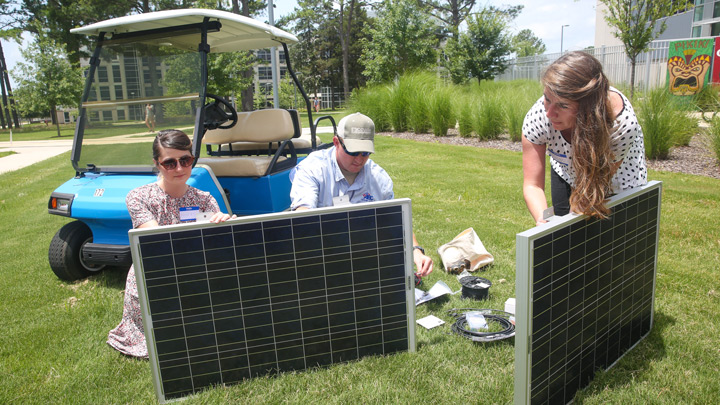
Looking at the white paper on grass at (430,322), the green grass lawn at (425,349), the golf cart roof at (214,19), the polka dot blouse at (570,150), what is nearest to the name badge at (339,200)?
the green grass lawn at (425,349)

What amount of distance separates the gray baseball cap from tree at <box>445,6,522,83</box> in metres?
21.7

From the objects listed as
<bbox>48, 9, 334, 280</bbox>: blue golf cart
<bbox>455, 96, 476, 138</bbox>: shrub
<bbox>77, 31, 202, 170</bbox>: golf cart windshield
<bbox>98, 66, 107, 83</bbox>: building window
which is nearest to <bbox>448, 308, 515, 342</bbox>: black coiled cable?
<bbox>48, 9, 334, 280</bbox>: blue golf cart

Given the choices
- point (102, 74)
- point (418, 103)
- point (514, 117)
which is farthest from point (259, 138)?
point (418, 103)

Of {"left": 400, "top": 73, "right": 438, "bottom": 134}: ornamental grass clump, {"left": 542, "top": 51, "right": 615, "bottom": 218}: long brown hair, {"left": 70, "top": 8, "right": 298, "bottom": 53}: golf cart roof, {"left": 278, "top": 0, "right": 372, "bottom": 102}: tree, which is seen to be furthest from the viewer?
{"left": 278, "top": 0, "right": 372, "bottom": 102}: tree

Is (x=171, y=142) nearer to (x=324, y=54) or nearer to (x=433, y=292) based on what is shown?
(x=433, y=292)

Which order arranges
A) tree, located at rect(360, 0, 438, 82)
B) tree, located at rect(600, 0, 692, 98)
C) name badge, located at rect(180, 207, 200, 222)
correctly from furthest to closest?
tree, located at rect(360, 0, 438, 82) → tree, located at rect(600, 0, 692, 98) → name badge, located at rect(180, 207, 200, 222)

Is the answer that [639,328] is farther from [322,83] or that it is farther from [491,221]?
[322,83]

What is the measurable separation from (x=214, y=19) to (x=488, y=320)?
354 cm

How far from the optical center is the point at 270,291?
2621 millimetres

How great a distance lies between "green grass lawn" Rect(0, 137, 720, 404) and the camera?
2.64 m

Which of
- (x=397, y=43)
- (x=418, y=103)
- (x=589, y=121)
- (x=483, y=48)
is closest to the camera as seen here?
(x=589, y=121)

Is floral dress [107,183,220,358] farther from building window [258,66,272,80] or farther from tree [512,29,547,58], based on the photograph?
building window [258,66,272,80]

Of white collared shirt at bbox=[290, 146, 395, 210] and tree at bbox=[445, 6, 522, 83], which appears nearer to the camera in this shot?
white collared shirt at bbox=[290, 146, 395, 210]

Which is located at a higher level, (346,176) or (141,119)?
(141,119)
